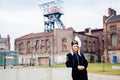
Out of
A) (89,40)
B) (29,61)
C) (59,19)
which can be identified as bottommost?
(29,61)

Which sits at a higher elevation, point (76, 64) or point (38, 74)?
point (76, 64)

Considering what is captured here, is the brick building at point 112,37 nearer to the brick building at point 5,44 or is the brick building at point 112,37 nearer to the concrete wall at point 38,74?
the brick building at point 5,44

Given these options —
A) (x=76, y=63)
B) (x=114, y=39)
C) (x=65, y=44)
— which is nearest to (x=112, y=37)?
(x=114, y=39)

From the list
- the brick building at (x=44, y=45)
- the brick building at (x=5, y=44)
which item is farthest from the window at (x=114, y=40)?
the brick building at (x=5, y=44)

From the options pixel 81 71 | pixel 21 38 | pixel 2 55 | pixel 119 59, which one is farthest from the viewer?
pixel 21 38

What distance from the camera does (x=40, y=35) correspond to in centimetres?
6544

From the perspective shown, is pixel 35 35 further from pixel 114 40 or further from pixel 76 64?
pixel 76 64

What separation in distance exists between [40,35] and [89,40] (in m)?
11.4

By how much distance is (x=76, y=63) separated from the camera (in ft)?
23.2

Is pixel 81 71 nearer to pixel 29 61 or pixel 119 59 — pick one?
pixel 119 59

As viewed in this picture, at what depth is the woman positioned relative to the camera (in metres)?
7.00

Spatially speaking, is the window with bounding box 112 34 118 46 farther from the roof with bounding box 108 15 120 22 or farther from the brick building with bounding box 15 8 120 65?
the roof with bounding box 108 15 120 22

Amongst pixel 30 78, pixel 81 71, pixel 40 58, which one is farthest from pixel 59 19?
pixel 81 71

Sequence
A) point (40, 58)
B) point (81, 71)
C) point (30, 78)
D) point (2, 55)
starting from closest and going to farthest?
point (81, 71) → point (30, 78) → point (2, 55) → point (40, 58)
